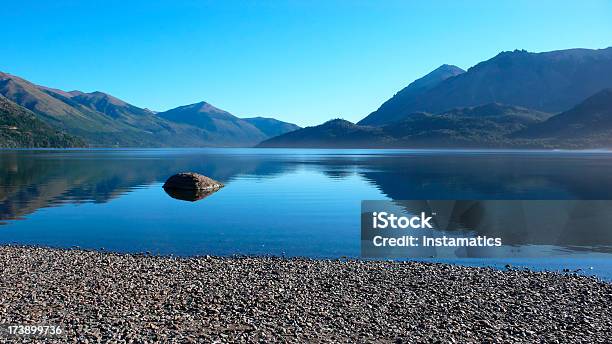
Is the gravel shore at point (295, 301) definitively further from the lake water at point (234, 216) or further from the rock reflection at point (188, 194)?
the rock reflection at point (188, 194)

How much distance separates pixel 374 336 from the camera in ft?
50.0

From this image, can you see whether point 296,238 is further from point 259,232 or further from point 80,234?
point 80,234

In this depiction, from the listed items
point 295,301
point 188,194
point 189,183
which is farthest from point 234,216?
point 189,183

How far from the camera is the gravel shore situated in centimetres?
1534

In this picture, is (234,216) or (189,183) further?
(189,183)

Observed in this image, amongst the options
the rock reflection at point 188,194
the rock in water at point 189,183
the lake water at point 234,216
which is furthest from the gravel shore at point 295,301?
the rock in water at point 189,183

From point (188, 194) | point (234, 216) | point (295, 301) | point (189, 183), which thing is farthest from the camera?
point (189, 183)

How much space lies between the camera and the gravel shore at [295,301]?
15.3 metres

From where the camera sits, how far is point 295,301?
1848 centimetres

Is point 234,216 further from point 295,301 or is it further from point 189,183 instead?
point 189,183

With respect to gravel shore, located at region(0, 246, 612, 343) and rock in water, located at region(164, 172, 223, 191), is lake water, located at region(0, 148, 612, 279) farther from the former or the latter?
gravel shore, located at region(0, 246, 612, 343)

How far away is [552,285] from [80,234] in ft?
98.2

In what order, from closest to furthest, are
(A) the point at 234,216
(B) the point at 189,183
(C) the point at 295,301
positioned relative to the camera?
(C) the point at 295,301, (A) the point at 234,216, (B) the point at 189,183

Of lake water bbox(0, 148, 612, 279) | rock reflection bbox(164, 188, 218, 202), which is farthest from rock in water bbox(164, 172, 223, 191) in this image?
lake water bbox(0, 148, 612, 279)
